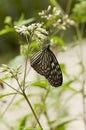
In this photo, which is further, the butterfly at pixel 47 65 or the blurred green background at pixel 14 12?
the blurred green background at pixel 14 12

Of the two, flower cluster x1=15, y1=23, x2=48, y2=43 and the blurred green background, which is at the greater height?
the blurred green background

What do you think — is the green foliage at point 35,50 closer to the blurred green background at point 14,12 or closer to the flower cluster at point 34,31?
the flower cluster at point 34,31

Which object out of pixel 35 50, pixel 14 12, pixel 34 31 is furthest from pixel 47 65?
pixel 14 12

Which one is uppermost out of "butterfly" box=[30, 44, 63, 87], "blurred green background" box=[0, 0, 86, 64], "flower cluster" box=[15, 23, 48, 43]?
"blurred green background" box=[0, 0, 86, 64]

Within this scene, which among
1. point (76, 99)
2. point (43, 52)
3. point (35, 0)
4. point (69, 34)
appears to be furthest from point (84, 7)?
point (35, 0)

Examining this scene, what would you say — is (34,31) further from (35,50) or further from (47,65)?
(35,50)

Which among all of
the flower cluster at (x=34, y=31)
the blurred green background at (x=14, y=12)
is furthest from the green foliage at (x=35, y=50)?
the blurred green background at (x=14, y=12)

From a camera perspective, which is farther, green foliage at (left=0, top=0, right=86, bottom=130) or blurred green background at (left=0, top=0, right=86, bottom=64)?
blurred green background at (left=0, top=0, right=86, bottom=64)

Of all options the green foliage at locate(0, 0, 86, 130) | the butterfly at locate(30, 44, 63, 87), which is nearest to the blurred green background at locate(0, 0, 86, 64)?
the green foliage at locate(0, 0, 86, 130)

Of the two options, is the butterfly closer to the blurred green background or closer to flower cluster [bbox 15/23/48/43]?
flower cluster [bbox 15/23/48/43]
